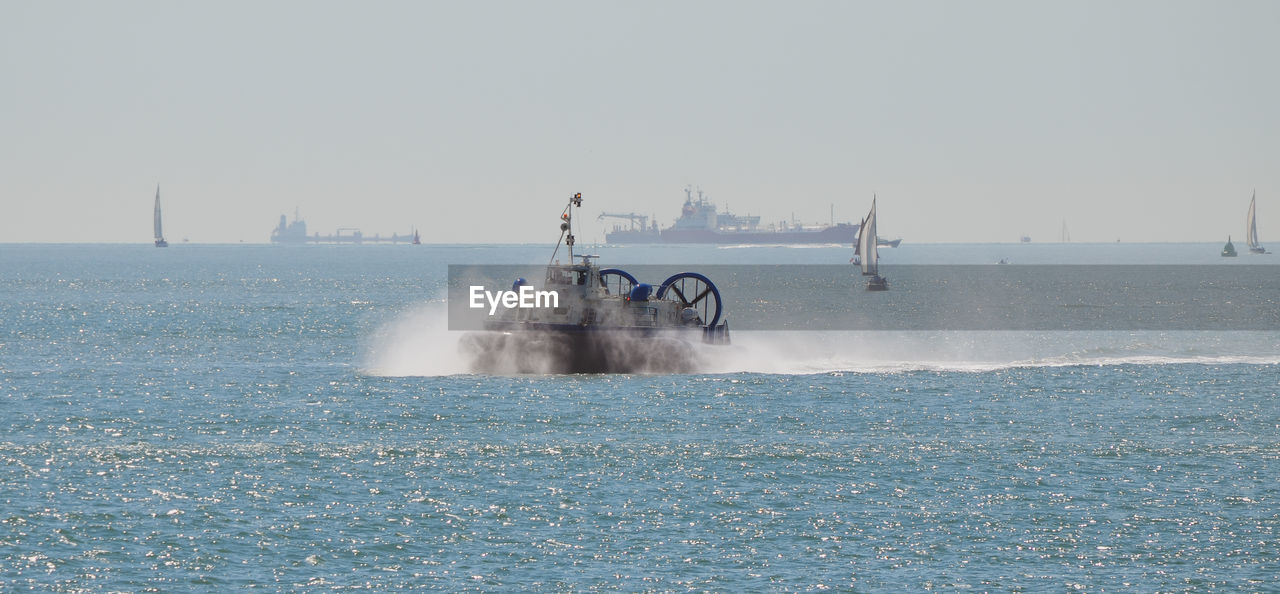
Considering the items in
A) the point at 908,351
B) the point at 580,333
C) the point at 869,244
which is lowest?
the point at 908,351

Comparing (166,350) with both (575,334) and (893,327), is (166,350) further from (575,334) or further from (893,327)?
(893,327)

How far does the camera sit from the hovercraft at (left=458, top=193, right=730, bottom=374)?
193 ft

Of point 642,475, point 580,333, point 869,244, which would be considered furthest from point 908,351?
point 869,244

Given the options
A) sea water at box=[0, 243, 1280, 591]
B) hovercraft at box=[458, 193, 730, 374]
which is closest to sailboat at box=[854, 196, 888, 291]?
sea water at box=[0, 243, 1280, 591]

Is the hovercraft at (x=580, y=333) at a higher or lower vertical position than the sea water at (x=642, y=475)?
higher

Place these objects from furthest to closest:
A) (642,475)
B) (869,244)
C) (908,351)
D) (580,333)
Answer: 1. (869,244)
2. (908,351)
3. (580,333)
4. (642,475)

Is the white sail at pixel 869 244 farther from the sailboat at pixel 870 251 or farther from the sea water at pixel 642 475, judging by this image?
the sea water at pixel 642 475

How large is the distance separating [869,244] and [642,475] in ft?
429

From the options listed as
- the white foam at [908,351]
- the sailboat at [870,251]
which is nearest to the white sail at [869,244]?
the sailboat at [870,251]

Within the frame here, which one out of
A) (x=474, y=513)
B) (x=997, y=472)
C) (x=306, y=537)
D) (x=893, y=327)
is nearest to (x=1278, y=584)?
(x=997, y=472)

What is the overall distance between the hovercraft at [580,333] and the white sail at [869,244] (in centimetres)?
10028

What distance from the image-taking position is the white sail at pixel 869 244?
159500mm

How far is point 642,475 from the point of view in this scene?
126 ft

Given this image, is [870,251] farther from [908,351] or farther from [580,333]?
[580,333]
